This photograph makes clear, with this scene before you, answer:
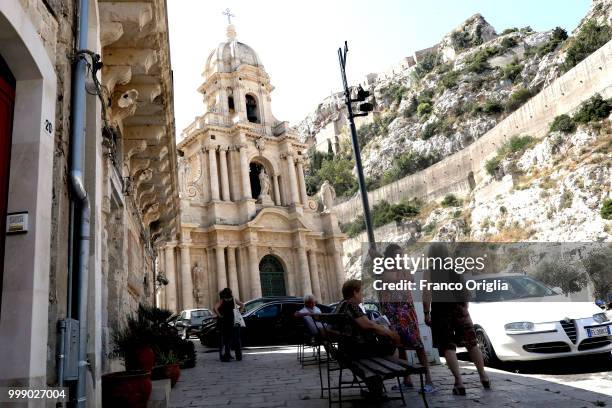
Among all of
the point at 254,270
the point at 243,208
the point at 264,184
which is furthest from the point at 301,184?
the point at 254,270

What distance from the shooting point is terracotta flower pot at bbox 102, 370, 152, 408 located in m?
4.29

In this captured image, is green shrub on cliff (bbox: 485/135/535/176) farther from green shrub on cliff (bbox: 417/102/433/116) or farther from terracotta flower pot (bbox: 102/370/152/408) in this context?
terracotta flower pot (bbox: 102/370/152/408)

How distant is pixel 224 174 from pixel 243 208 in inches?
107

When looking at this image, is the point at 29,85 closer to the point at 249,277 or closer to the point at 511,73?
the point at 249,277

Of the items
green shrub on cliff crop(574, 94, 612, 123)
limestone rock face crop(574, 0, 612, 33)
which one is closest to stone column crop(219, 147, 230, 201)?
green shrub on cliff crop(574, 94, 612, 123)

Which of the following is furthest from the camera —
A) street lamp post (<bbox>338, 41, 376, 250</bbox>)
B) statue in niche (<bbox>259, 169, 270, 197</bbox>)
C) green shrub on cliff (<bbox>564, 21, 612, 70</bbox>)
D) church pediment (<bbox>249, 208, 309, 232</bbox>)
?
green shrub on cliff (<bbox>564, 21, 612, 70</bbox>)

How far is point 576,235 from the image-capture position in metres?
37.0

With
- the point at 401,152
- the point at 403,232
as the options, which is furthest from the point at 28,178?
the point at 401,152

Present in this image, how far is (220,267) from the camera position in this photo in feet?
89.0

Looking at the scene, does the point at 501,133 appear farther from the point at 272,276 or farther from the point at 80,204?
the point at 80,204

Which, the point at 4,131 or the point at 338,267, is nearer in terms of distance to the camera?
the point at 4,131

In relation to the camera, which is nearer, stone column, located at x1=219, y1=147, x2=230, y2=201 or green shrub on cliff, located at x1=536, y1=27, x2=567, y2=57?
stone column, located at x1=219, y1=147, x2=230, y2=201

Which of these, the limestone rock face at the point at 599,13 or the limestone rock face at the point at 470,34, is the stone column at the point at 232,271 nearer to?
the limestone rock face at the point at 599,13

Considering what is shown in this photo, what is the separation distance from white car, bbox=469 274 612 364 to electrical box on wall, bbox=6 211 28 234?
619cm
